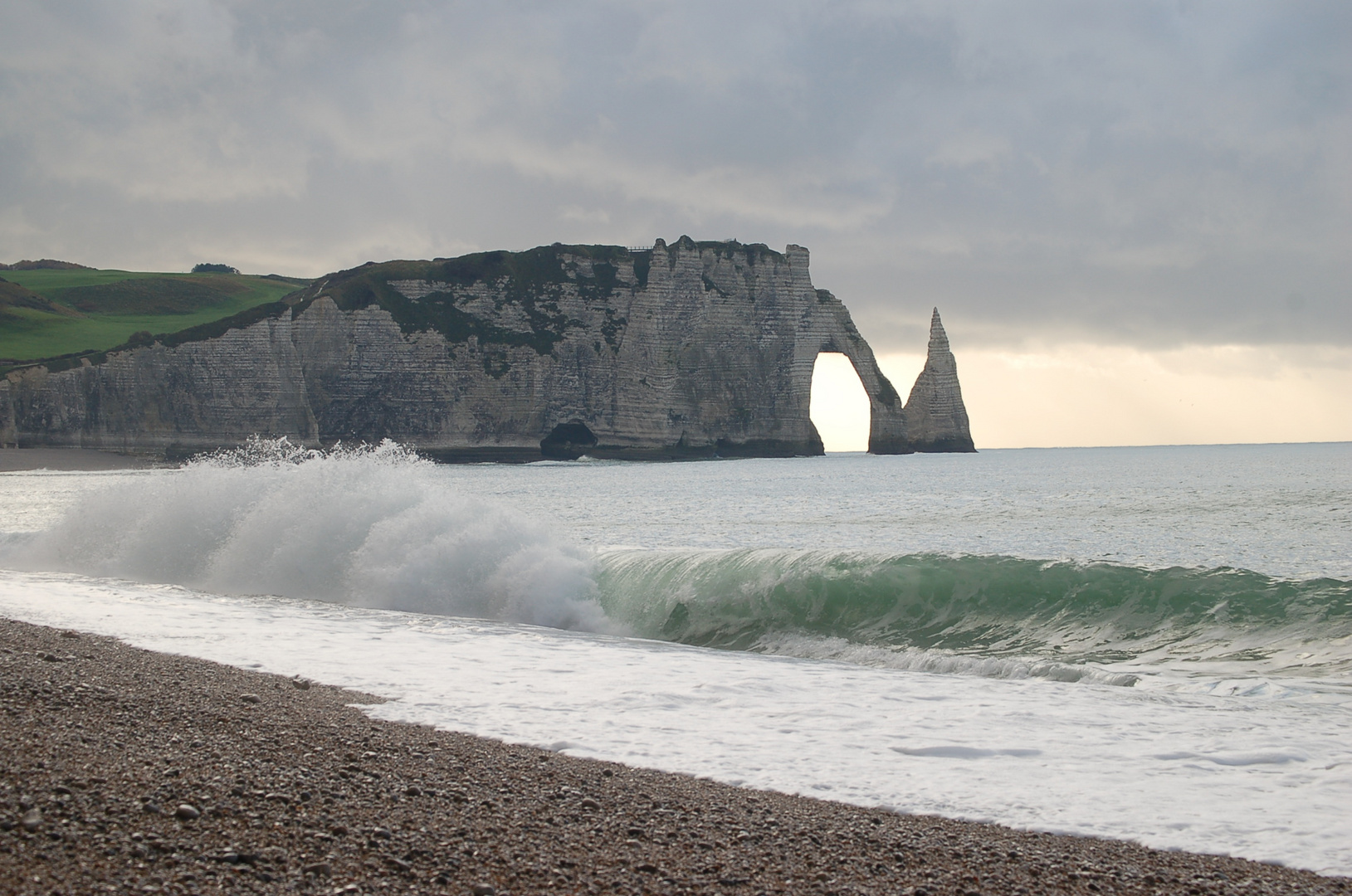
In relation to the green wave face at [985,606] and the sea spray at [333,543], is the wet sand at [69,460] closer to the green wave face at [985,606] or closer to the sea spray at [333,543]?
the sea spray at [333,543]

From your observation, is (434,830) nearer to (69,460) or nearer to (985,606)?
(985,606)

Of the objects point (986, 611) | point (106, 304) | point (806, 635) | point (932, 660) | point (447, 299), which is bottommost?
point (806, 635)

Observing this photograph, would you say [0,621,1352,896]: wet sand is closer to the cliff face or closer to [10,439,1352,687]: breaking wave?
[10,439,1352,687]: breaking wave

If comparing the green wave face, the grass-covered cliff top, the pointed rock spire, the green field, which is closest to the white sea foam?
the green wave face

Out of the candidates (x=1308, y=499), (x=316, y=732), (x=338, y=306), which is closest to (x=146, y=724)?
(x=316, y=732)

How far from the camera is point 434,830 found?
4230 mm

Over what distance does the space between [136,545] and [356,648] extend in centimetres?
1012

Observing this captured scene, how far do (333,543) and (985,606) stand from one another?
33.4 feet

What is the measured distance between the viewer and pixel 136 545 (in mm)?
17500

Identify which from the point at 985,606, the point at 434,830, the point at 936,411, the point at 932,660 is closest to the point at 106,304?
the point at 936,411

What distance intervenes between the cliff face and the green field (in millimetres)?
31109

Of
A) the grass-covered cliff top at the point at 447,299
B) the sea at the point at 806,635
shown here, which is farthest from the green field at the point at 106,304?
the sea at the point at 806,635

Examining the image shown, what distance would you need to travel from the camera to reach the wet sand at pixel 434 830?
370 centimetres

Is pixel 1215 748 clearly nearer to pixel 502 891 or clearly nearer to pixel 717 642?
pixel 502 891
